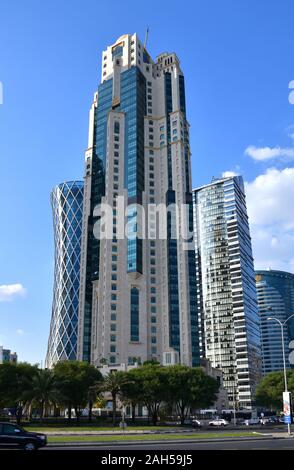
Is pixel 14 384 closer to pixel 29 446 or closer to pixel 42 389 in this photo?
pixel 42 389

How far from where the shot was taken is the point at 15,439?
27031 millimetres

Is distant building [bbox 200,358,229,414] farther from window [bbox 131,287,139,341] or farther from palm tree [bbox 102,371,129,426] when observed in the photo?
palm tree [bbox 102,371,129,426]

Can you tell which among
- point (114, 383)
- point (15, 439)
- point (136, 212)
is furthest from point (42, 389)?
point (136, 212)

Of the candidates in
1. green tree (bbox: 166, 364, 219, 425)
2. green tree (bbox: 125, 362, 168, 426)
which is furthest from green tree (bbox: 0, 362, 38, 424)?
green tree (bbox: 166, 364, 219, 425)

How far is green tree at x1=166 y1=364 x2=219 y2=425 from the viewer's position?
3366 inches

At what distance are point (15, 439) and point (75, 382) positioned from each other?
56.5 metres

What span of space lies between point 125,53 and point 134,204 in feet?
223

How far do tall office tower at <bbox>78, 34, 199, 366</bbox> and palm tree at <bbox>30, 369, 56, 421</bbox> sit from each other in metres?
57.9

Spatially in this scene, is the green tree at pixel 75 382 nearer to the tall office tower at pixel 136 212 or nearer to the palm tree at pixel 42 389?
the palm tree at pixel 42 389

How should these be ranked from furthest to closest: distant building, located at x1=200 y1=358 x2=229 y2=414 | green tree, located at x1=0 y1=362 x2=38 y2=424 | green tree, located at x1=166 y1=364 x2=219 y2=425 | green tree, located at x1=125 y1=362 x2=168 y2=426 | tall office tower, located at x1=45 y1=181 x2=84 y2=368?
1. tall office tower, located at x1=45 y1=181 x2=84 y2=368
2. distant building, located at x1=200 y1=358 x2=229 y2=414
3. green tree, located at x1=166 y1=364 x2=219 y2=425
4. green tree, located at x1=125 y1=362 x2=168 y2=426
5. green tree, located at x1=0 y1=362 x2=38 y2=424

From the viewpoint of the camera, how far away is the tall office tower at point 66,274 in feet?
581

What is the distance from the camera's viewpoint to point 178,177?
158 metres

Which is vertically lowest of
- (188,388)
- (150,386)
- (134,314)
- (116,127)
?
(188,388)
